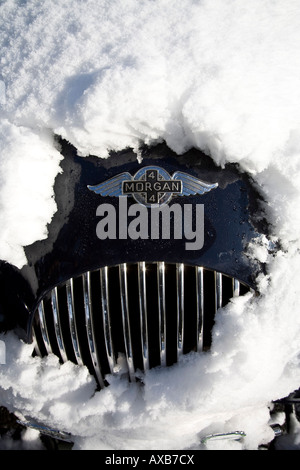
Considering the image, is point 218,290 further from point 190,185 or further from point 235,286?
point 190,185

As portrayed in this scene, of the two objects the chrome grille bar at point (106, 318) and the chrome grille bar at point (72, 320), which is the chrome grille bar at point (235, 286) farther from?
the chrome grille bar at point (72, 320)

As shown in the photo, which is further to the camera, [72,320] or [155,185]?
[72,320]

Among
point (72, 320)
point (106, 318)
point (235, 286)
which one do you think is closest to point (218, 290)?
point (235, 286)

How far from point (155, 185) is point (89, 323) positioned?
2.06ft

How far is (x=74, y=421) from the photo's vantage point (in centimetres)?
165

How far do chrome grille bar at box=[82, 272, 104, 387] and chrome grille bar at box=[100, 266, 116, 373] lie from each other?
0.05 m

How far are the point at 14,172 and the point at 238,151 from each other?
2.83 feet

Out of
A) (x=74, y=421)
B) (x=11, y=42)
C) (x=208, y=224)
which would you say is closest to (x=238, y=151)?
(x=208, y=224)

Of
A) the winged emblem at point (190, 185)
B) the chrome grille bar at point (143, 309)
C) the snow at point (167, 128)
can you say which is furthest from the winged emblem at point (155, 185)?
the chrome grille bar at point (143, 309)

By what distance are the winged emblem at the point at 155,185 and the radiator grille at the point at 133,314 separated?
264 mm

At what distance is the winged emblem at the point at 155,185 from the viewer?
145 centimetres

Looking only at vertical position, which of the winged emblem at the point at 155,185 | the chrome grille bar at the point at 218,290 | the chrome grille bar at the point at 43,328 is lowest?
the chrome grille bar at the point at 43,328

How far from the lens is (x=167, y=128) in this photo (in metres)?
A: 1.48

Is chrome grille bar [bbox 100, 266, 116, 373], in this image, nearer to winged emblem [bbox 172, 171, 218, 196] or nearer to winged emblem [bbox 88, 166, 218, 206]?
winged emblem [bbox 88, 166, 218, 206]
